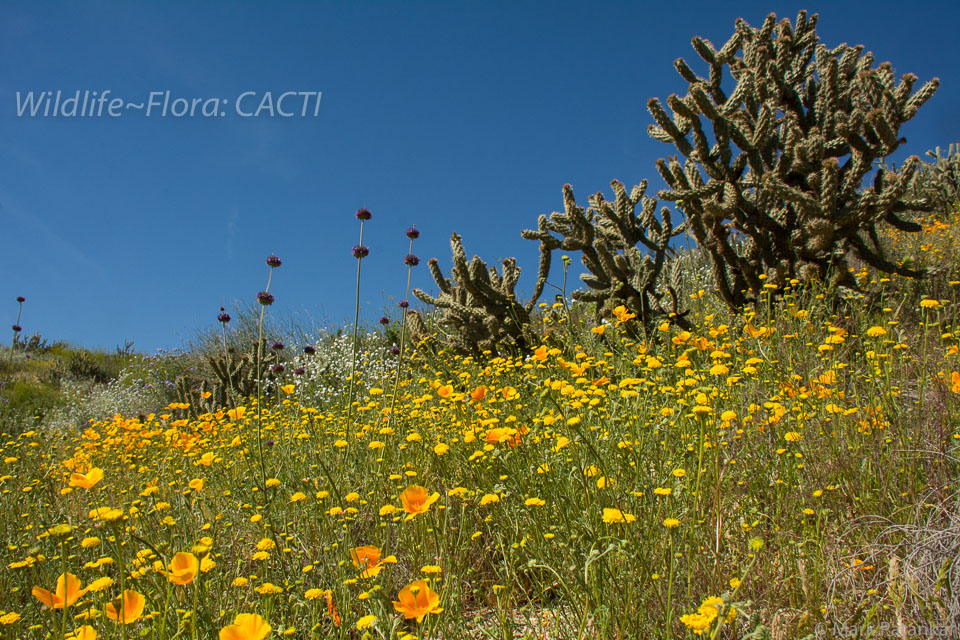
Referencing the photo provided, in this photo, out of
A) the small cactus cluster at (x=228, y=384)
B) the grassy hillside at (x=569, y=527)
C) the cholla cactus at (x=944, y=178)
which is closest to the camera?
the grassy hillside at (x=569, y=527)

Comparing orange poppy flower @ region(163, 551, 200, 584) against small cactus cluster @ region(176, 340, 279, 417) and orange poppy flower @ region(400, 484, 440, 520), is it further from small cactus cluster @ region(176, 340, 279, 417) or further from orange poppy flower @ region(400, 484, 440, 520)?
small cactus cluster @ region(176, 340, 279, 417)

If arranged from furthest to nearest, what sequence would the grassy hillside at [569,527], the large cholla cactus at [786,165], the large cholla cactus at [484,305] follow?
the large cholla cactus at [484,305] → the large cholla cactus at [786,165] → the grassy hillside at [569,527]

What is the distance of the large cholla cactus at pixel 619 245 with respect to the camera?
6.23 meters

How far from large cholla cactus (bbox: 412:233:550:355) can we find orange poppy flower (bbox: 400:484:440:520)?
193 inches

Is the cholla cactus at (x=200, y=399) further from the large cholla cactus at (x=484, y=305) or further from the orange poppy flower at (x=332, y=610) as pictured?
the orange poppy flower at (x=332, y=610)

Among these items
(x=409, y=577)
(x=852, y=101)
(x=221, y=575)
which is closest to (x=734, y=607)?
(x=409, y=577)

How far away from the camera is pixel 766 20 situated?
705 cm

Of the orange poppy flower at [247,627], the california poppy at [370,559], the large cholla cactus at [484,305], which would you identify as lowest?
the orange poppy flower at [247,627]

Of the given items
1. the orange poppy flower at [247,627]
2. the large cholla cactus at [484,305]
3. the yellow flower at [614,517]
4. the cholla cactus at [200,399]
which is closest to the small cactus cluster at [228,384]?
the cholla cactus at [200,399]

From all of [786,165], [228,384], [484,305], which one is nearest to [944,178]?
[786,165]

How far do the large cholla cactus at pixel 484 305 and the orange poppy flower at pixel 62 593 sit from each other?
17.7 ft

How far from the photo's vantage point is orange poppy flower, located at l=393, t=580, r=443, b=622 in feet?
5.19

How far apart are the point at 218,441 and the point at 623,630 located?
415 centimetres

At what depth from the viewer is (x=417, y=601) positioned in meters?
1.63
